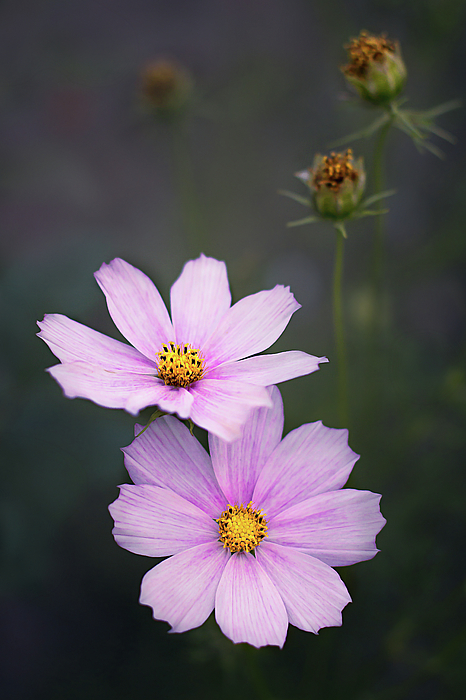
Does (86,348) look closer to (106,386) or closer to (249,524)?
(106,386)

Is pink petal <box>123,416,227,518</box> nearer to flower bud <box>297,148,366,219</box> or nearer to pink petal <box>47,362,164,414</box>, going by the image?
pink petal <box>47,362,164,414</box>

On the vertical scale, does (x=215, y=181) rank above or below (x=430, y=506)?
above

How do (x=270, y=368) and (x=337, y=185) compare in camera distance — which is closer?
(x=270, y=368)

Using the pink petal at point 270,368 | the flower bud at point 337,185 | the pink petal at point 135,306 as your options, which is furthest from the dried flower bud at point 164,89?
the pink petal at point 270,368

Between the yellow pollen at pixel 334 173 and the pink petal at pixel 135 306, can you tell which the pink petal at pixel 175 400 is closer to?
the pink petal at pixel 135 306

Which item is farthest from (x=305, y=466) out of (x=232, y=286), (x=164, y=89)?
(x=164, y=89)

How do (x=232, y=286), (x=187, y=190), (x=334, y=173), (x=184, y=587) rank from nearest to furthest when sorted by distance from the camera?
(x=184, y=587) → (x=334, y=173) → (x=232, y=286) → (x=187, y=190)

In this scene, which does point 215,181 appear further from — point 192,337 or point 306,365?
point 306,365

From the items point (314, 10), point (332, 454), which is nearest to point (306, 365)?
point (332, 454)
